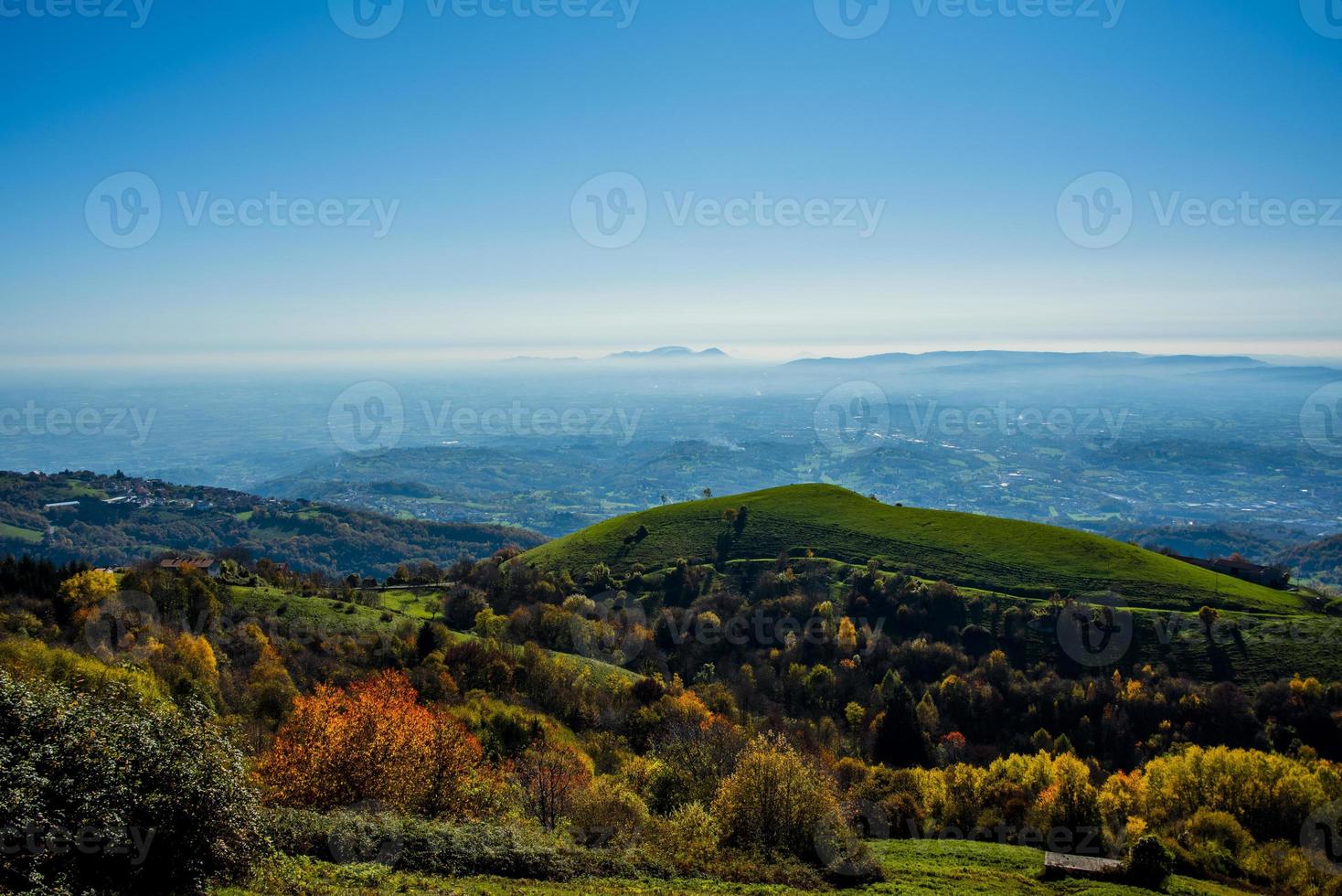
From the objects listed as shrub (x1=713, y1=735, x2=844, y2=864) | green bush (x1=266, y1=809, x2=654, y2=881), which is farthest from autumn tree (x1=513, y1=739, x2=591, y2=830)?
shrub (x1=713, y1=735, x2=844, y2=864)

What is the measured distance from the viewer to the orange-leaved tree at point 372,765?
28031 mm

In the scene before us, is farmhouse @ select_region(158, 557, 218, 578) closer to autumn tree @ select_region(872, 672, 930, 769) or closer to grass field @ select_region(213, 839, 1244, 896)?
grass field @ select_region(213, 839, 1244, 896)

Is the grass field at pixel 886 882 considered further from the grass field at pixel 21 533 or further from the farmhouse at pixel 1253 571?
the grass field at pixel 21 533

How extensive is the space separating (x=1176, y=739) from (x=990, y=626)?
78.0ft

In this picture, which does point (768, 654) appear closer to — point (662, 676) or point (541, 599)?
point (662, 676)

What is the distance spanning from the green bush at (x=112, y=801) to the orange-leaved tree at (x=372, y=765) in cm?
1077

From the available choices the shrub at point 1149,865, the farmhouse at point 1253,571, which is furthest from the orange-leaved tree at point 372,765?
the farmhouse at point 1253,571

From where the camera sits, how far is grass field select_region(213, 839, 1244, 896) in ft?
62.7

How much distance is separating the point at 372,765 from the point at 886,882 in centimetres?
2196

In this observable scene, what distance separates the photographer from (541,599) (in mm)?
98562

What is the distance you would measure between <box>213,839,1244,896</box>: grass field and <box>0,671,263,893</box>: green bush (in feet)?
4.44

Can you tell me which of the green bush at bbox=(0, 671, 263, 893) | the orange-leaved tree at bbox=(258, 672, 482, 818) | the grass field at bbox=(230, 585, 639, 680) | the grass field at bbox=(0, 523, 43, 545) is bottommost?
the grass field at bbox=(0, 523, 43, 545)

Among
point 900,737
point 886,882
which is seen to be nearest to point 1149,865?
point 886,882

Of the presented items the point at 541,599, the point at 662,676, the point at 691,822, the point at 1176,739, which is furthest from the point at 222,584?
the point at 1176,739
